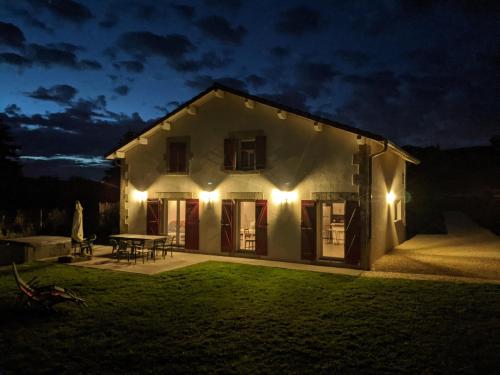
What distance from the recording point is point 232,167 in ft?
38.5

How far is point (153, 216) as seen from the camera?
13.1 m

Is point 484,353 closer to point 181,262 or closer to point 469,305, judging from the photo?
point 469,305

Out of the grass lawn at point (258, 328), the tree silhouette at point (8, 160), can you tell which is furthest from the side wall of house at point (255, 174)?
the tree silhouette at point (8, 160)

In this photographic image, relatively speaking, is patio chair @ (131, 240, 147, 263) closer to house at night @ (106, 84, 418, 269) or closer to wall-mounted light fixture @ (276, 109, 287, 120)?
house at night @ (106, 84, 418, 269)

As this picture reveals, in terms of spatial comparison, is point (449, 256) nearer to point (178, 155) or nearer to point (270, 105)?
point (270, 105)

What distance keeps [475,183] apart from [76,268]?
32.3 meters

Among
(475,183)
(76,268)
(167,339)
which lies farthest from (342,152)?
(475,183)

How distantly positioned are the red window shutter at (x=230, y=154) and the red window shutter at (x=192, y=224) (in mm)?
1629

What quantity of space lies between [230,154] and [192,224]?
104 inches

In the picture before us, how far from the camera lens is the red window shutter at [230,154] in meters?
11.7

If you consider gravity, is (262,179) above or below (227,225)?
above

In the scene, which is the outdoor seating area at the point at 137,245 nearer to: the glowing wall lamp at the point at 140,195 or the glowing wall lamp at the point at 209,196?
the glowing wall lamp at the point at 209,196

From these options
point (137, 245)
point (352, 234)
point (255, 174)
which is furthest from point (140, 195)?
point (352, 234)

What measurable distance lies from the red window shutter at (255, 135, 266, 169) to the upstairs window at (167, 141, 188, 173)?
8.71ft
